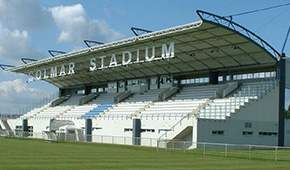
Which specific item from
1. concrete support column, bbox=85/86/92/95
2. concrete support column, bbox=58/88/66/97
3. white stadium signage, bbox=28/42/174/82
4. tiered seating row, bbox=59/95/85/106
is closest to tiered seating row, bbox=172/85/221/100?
white stadium signage, bbox=28/42/174/82

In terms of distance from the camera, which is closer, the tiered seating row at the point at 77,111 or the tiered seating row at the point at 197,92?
the tiered seating row at the point at 197,92

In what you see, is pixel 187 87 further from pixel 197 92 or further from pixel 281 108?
pixel 281 108

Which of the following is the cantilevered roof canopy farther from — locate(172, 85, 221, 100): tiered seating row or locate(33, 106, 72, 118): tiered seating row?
locate(33, 106, 72, 118): tiered seating row

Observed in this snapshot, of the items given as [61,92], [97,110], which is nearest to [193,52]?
[97,110]

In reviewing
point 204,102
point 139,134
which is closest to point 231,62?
point 204,102

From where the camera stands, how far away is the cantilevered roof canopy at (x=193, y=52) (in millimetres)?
41750

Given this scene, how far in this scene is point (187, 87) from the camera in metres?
59.0

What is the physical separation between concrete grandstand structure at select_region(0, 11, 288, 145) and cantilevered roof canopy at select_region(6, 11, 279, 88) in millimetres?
98

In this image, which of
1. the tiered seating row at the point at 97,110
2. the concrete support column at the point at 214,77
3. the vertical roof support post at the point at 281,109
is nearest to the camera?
the vertical roof support post at the point at 281,109

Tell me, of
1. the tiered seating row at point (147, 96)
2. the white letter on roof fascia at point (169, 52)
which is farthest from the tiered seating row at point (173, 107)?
the white letter on roof fascia at point (169, 52)

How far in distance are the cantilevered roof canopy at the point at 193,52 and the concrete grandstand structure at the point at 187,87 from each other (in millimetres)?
98

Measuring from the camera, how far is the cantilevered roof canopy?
41.8 metres

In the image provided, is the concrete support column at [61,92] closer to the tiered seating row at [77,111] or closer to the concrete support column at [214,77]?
the tiered seating row at [77,111]

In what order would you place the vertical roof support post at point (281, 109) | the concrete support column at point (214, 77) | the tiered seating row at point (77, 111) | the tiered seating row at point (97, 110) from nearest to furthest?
1. the vertical roof support post at point (281, 109)
2. the concrete support column at point (214, 77)
3. the tiered seating row at point (97, 110)
4. the tiered seating row at point (77, 111)
